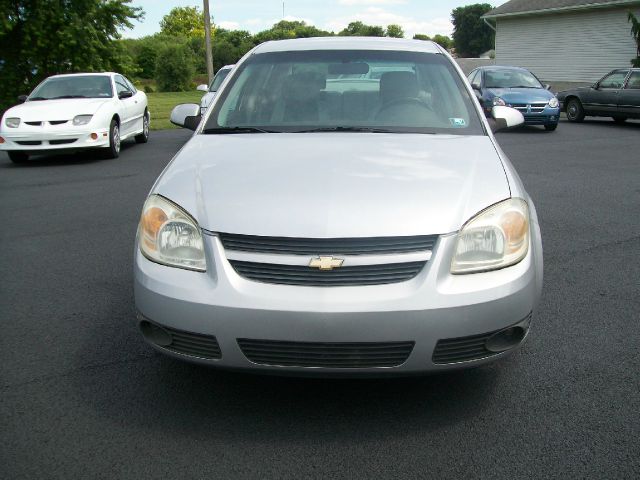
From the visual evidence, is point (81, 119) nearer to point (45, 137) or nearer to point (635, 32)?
point (45, 137)

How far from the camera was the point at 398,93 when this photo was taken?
3955 millimetres

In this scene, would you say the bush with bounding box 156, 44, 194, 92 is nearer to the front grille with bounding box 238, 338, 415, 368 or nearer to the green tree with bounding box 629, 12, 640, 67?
the green tree with bounding box 629, 12, 640, 67

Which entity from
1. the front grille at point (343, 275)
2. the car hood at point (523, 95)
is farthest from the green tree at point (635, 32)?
the front grille at point (343, 275)

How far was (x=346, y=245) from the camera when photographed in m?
2.57

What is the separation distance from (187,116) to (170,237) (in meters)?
2.01

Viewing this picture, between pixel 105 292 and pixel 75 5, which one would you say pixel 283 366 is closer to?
pixel 105 292

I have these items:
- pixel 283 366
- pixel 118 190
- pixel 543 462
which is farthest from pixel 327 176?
pixel 118 190

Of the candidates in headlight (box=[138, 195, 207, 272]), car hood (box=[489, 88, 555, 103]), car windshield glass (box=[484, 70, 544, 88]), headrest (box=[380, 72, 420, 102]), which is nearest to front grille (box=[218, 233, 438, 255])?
headlight (box=[138, 195, 207, 272])

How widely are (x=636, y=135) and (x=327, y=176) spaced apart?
14845mm

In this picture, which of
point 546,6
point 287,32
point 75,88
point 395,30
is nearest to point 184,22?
point 287,32

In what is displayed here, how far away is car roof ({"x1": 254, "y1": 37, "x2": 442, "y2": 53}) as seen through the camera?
14.2ft

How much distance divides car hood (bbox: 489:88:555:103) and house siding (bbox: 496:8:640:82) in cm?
1438

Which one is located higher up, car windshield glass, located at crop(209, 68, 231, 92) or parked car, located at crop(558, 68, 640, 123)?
car windshield glass, located at crop(209, 68, 231, 92)

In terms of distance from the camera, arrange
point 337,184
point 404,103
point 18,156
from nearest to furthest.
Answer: point 337,184 → point 404,103 → point 18,156
